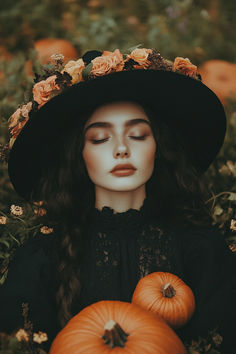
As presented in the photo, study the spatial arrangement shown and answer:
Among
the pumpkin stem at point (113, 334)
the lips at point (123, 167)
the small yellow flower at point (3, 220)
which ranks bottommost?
the pumpkin stem at point (113, 334)

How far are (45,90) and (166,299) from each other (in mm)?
1046

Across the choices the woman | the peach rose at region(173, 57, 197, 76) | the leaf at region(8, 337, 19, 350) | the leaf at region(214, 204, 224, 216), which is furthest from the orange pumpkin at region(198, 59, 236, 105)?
the leaf at region(8, 337, 19, 350)

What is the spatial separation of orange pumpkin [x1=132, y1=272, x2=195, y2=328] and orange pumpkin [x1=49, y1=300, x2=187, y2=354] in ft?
0.27

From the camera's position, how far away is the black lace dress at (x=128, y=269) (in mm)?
1925

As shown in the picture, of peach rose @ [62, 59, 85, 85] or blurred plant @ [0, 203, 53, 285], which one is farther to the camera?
blurred plant @ [0, 203, 53, 285]

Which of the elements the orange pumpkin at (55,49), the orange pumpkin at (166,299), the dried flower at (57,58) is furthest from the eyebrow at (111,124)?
the orange pumpkin at (55,49)

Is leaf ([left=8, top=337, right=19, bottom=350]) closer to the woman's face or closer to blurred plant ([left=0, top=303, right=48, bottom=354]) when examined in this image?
blurred plant ([left=0, top=303, right=48, bottom=354])

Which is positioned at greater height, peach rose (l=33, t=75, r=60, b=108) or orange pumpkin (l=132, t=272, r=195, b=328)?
peach rose (l=33, t=75, r=60, b=108)

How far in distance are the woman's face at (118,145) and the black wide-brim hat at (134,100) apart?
7 cm

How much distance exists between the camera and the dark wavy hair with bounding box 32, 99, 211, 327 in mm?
2018

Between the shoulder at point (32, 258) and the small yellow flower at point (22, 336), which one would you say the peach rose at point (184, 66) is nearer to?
the shoulder at point (32, 258)

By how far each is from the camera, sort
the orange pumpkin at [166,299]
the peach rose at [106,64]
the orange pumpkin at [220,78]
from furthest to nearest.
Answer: the orange pumpkin at [220,78] < the peach rose at [106,64] < the orange pumpkin at [166,299]

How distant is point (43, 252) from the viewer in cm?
204

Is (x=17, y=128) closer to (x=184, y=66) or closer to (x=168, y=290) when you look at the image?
(x=184, y=66)
